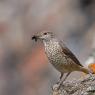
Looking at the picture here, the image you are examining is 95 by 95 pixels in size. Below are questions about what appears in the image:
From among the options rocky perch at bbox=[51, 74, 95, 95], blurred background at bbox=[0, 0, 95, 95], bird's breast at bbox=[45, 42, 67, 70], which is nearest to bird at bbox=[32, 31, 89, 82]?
bird's breast at bbox=[45, 42, 67, 70]

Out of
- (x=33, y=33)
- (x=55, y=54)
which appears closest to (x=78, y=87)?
(x=55, y=54)

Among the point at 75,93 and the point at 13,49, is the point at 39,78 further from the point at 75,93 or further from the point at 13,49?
the point at 75,93

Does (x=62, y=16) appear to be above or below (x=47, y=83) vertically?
above

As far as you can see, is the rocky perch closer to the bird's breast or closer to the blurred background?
the bird's breast

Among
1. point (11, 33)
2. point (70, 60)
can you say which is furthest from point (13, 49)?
point (70, 60)

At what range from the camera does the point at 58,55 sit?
11.7 metres

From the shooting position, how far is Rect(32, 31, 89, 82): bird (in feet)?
38.0

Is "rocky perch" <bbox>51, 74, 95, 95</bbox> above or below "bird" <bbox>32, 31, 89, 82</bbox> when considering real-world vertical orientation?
below

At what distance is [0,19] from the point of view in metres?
25.7

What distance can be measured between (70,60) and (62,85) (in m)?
0.63

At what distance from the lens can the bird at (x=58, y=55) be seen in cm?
1157

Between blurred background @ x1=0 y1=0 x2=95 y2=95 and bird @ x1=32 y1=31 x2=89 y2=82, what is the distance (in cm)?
788

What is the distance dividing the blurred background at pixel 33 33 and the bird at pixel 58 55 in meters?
7.88

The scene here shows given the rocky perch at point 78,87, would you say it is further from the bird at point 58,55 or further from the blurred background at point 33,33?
the blurred background at point 33,33
